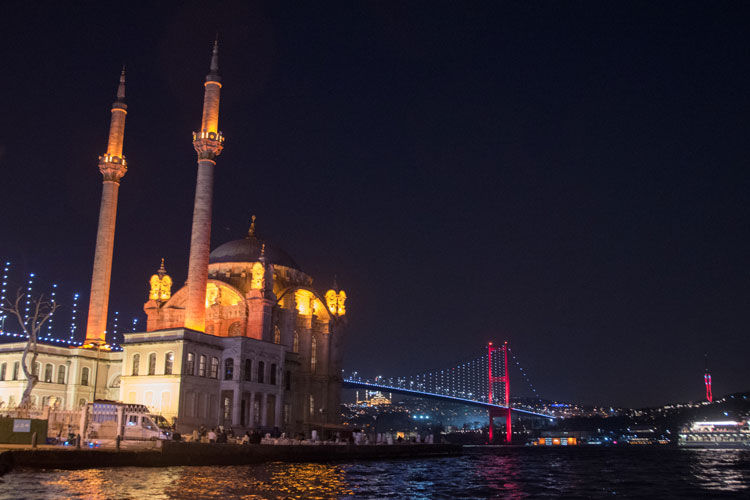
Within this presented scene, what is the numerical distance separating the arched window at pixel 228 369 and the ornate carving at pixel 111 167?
61.4 feet

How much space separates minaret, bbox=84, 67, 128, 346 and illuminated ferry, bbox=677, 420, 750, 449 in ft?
324

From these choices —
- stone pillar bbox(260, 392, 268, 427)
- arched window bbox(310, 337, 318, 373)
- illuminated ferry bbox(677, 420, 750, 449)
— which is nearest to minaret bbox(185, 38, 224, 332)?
stone pillar bbox(260, 392, 268, 427)

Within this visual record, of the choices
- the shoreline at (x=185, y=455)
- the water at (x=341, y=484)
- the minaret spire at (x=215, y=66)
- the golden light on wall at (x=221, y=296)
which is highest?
the minaret spire at (x=215, y=66)

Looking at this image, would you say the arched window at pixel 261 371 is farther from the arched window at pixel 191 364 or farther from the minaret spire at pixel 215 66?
the minaret spire at pixel 215 66

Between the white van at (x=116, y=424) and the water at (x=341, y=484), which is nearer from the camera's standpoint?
the water at (x=341, y=484)

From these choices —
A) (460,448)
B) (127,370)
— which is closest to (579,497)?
(127,370)

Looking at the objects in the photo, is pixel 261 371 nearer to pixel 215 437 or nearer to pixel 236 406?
pixel 236 406

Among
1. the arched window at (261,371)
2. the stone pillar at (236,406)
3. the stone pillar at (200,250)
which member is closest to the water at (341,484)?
the stone pillar at (236,406)

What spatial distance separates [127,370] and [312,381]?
2093 cm

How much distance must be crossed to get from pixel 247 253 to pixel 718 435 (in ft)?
306

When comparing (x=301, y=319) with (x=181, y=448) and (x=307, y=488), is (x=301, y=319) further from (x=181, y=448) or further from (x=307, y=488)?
(x=307, y=488)

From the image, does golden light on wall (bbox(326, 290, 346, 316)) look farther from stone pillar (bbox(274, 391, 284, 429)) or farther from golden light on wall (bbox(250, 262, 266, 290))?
stone pillar (bbox(274, 391, 284, 429))

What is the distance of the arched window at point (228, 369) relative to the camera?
53.3 meters

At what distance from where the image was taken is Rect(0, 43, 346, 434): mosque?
5066 cm
